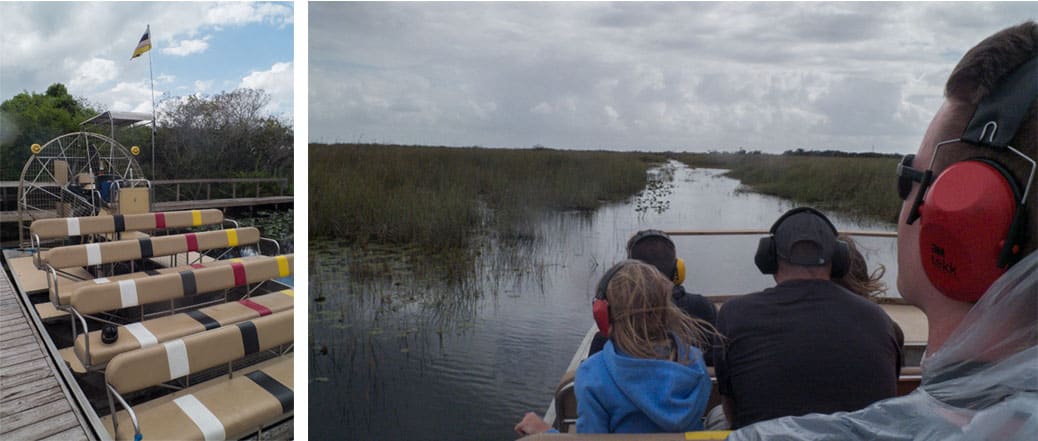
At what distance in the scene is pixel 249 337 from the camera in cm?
194

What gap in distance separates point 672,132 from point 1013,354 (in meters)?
2.57

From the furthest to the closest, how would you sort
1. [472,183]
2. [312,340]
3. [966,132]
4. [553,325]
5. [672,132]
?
[472,183] < [553,325] < [312,340] < [672,132] < [966,132]

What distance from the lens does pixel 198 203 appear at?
4301mm

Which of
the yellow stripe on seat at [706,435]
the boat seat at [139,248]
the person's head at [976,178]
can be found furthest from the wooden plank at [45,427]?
the person's head at [976,178]

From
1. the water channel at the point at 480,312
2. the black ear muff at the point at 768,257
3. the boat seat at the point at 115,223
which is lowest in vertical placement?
A: the water channel at the point at 480,312

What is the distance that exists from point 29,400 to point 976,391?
8.85 ft

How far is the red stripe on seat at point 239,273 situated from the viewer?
2.81 meters

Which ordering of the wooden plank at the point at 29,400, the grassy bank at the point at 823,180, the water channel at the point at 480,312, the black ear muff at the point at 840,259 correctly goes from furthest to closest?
1. the water channel at the point at 480,312
2. the grassy bank at the point at 823,180
3. the wooden plank at the point at 29,400
4. the black ear muff at the point at 840,259

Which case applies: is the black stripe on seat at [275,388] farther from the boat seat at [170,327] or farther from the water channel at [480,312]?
the water channel at [480,312]

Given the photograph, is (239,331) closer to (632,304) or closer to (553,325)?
(632,304)

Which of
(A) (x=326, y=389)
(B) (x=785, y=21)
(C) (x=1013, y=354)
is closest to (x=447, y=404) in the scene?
(A) (x=326, y=389)

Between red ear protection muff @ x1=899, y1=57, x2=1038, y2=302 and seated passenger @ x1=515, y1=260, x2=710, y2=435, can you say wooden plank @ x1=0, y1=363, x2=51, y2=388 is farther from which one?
red ear protection muff @ x1=899, y1=57, x2=1038, y2=302

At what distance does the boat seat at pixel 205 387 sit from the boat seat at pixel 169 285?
1.50 feet

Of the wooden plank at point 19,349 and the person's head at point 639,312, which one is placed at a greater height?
the person's head at point 639,312
